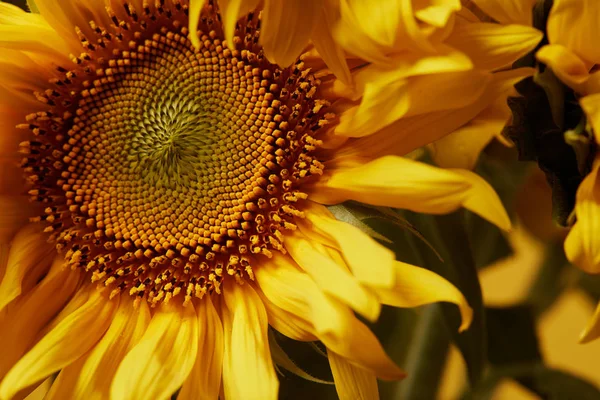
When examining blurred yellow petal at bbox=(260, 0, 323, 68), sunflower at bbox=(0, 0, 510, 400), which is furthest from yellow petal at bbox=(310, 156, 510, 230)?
blurred yellow petal at bbox=(260, 0, 323, 68)

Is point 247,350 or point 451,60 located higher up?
point 451,60

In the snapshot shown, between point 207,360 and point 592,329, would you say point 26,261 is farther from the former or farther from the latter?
point 592,329

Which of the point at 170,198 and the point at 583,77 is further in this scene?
the point at 170,198

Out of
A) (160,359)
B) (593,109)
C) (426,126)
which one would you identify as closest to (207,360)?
(160,359)

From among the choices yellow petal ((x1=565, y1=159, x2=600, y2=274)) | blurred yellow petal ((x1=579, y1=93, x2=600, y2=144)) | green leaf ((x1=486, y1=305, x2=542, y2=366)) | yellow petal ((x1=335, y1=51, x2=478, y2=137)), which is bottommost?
green leaf ((x1=486, y1=305, x2=542, y2=366))

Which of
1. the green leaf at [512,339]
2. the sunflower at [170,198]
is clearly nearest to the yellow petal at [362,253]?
the sunflower at [170,198]

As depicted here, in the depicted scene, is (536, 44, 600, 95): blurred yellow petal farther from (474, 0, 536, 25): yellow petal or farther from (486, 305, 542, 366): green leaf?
(486, 305, 542, 366): green leaf

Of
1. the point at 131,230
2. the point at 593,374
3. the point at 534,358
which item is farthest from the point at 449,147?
the point at 593,374

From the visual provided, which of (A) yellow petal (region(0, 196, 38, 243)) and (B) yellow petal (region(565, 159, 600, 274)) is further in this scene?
(A) yellow petal (region(0, 196, 38, 243))
